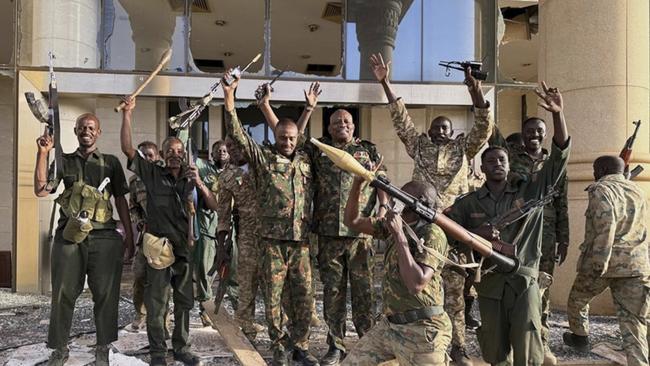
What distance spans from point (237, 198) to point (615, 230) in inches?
125

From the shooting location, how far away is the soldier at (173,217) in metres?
4.23

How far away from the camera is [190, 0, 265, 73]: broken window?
29.0 ft

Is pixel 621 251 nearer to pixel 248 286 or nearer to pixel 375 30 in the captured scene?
pixel 248 286

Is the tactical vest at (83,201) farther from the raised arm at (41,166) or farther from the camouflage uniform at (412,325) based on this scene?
the camouflage uniform at (412,325)

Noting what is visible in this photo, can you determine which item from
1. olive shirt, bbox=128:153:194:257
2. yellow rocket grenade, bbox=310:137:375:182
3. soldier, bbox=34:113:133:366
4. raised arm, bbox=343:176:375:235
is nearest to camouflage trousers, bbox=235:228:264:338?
olive shirt, bbox=128:153:194:257

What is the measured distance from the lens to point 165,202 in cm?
432

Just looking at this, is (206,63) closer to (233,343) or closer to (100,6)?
(100,6)

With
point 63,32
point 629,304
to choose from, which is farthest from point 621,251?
point 63,32

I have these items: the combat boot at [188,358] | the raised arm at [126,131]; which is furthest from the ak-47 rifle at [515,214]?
the raised arm at [126,131]

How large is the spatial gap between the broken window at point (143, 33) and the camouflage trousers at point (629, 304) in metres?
5.89

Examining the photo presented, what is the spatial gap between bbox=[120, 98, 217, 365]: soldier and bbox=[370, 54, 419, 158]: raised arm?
1.69 m

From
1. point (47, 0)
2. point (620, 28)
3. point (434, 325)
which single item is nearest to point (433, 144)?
point (434, 325)

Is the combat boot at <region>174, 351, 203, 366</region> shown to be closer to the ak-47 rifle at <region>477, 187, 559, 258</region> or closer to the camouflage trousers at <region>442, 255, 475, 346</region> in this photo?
the camouflage trousers at <region>442, 255, 475, 346</region>

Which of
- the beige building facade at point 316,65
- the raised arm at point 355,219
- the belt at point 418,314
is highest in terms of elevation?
the beige building facade at point 316,65
